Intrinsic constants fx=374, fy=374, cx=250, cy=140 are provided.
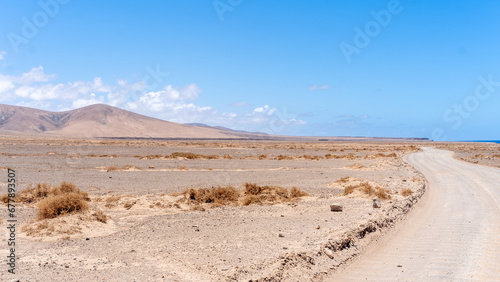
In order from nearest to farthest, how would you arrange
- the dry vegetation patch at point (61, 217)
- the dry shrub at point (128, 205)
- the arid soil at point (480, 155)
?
the dry vegetation patch at point (61, 217)
the dry shrub at point (128, 205)
the arid soil at point (480, 155)

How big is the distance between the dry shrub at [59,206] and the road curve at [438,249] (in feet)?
26.8

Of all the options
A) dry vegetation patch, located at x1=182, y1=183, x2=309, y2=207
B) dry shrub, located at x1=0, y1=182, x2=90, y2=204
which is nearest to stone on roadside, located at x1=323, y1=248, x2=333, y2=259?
dry vegetation patch, located at x1=182, y1=183, x2=309, y2=207

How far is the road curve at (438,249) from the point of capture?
7395 mm

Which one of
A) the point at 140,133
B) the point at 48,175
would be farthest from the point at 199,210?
the point at 140,133

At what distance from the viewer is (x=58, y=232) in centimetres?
959

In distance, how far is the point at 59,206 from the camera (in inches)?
441

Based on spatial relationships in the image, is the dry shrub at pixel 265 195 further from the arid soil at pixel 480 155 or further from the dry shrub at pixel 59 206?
the arid soil at pixel 480 155

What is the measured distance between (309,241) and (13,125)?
21893 cm

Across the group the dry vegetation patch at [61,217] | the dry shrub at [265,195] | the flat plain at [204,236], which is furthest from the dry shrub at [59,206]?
the dry shrub at [265,195]

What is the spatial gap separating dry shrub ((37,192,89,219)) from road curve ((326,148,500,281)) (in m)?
8.16

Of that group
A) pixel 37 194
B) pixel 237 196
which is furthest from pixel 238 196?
pixel 37 194

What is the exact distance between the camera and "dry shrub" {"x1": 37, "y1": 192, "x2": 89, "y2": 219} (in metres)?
11.0

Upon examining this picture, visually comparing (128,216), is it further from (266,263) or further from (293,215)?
(266,263)

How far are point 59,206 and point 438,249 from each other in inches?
414
